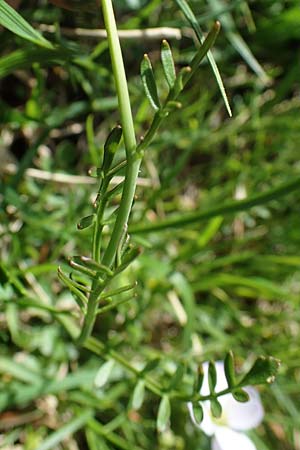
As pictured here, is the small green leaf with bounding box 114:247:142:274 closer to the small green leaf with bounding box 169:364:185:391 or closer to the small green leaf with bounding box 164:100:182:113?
the small green leaf with bounding box 164:100:182:113

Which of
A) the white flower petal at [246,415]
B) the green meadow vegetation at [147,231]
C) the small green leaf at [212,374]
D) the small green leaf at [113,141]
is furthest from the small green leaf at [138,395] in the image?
the small green leaf at [113,141]

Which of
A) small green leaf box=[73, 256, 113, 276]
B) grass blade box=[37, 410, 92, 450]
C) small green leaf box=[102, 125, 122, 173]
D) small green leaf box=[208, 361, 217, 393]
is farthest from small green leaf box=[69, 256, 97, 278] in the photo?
grass blade box=[37, 410, 92, 450]

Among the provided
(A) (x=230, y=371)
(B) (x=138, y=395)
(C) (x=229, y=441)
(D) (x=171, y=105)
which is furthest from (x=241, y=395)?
(D) (x=171, y=105)

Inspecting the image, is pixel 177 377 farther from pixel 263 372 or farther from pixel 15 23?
pixel 15 23

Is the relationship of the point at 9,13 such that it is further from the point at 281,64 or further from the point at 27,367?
the point at 281,64

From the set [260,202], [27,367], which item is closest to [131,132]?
[260,202]
